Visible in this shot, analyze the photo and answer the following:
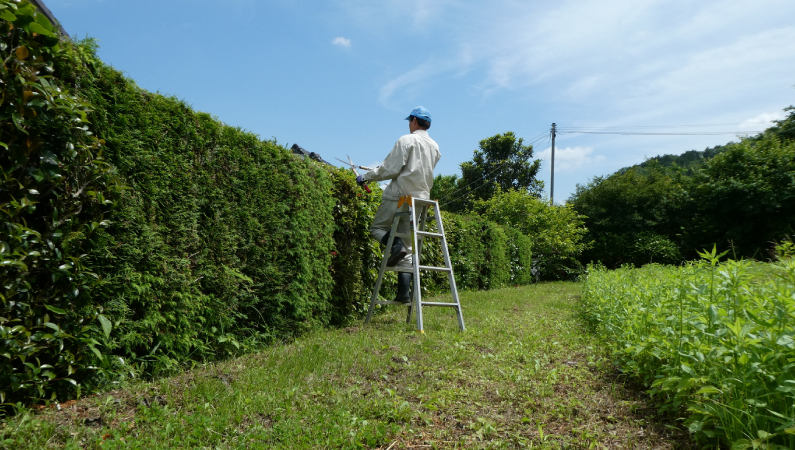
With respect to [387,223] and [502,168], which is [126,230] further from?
[502,168]

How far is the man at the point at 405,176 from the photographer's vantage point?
5.04 metres

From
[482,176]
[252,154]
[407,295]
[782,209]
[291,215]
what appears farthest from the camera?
[482,176]

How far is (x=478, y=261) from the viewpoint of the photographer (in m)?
12.3

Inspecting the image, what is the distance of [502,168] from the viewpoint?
124 ft

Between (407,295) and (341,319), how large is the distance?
912 mm

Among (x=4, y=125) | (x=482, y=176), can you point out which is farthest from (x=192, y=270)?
(x=482, y=176)

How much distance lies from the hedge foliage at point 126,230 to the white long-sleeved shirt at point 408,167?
2.98 feet

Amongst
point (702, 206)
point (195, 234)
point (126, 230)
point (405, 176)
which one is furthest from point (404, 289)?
point (702, 206)

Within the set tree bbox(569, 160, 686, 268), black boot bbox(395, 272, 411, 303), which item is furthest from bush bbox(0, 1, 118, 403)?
tree bbox(569, 160, 686, 268)

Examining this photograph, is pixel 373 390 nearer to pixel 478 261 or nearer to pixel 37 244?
pixel 37 244

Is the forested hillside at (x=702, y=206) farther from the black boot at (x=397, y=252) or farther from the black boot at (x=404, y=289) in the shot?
the black boot at (x=397, y=252)

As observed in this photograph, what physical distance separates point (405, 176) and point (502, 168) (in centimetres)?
3417

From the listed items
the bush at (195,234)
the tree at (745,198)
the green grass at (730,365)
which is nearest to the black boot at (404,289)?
the bush at (195,234)

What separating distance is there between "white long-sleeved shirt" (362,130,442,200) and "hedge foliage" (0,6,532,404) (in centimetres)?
91
